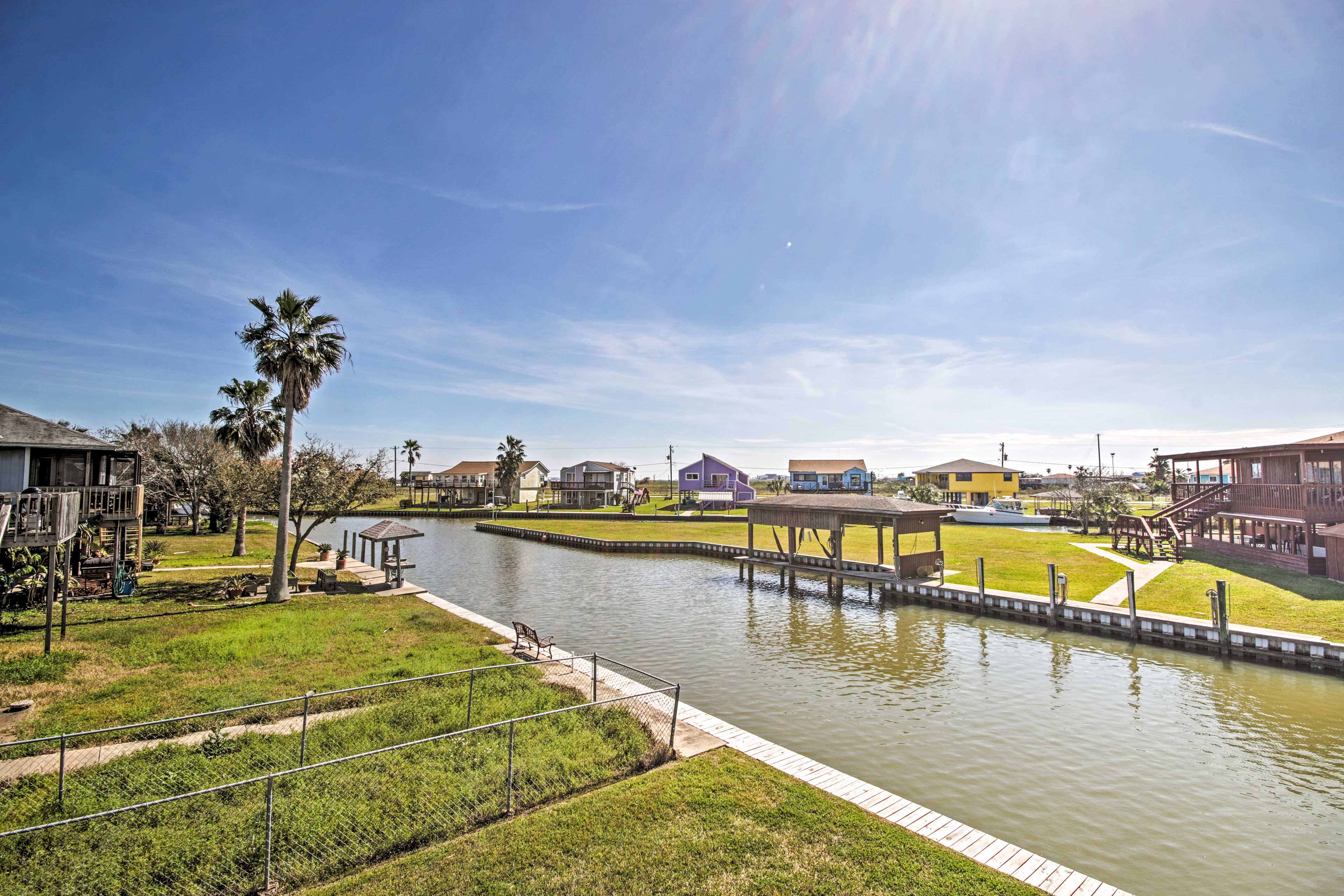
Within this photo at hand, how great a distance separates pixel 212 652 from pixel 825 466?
8194cm

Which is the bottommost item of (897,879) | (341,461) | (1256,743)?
(1256,743)

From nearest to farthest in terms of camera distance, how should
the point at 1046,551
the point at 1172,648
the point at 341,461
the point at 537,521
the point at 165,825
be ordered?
the point at 165,825 < the point at 1172,648 < the point at 341,461 < the point at 1046,551 < the point at 537,521

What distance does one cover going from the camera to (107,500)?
2417 centimetres

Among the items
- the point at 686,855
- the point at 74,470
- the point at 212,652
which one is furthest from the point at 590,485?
the point at 686,855

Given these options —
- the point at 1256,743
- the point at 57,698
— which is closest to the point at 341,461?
the point at 57,698

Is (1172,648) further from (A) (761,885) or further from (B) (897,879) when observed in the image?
(A) (761,885)

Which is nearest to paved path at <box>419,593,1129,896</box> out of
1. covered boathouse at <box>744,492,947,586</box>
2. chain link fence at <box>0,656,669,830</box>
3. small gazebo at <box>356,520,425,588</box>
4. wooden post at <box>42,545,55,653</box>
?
chain link fence at <box>0,656,669,830</box>

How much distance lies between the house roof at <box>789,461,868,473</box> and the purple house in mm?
10212

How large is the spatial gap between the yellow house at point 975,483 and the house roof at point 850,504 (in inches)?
2171

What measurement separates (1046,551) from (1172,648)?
17567 mm

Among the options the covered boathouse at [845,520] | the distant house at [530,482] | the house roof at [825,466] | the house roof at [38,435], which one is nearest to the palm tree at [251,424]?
the house roof at [38,435]

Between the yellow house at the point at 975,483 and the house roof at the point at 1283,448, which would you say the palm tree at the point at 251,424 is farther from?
the yellow house at the point at 975,483

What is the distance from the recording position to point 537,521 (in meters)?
68.1

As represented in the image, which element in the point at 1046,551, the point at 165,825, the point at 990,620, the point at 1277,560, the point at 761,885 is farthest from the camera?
the point at 1046,551
